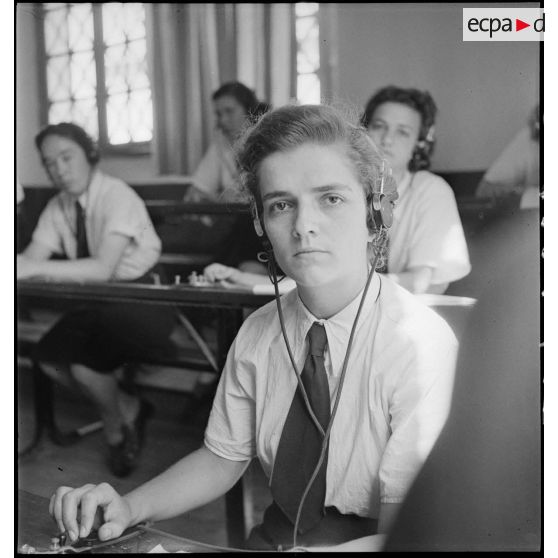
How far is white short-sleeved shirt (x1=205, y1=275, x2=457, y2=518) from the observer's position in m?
0.88

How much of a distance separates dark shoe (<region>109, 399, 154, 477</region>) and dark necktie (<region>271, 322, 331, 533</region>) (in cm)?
28

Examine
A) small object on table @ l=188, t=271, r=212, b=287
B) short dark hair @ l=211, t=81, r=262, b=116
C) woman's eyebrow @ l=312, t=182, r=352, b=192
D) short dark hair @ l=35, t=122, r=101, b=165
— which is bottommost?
small object on table @ l=188, t=271, r=212, b=287

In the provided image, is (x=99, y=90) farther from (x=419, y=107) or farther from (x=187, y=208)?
(x=419, y=107)

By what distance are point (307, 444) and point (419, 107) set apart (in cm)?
58

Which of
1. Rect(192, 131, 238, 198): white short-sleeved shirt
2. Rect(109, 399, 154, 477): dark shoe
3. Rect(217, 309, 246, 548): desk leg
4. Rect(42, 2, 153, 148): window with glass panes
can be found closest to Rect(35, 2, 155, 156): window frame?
Rect(42, 2, 153, 148): window with glass panes

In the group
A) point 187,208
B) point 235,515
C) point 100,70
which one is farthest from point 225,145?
point 235,515

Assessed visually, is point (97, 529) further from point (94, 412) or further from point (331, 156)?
point (331, 156)

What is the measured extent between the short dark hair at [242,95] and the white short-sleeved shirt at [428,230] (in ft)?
0.90

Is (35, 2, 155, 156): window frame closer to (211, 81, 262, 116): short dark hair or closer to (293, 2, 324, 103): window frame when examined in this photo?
(211, 81, 262, 116): short dark hair

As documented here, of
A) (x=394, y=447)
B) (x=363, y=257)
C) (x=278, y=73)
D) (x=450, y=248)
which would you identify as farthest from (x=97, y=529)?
(x=278, y=73)

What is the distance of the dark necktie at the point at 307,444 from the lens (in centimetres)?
95

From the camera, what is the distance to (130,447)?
1.12 m

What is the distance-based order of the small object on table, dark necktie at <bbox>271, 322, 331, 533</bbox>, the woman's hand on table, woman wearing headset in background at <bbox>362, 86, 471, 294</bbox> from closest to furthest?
the woman's hand on table < dark necktie at <bbox>271, 322, 331, 533</bbox> < woman wearing headset in background at <bbox>362, 86, 471, 294</bbox> < the small object on table

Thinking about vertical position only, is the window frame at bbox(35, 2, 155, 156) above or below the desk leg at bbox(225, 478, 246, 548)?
above
